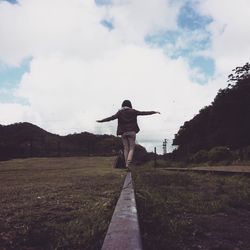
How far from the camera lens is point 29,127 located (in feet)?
399

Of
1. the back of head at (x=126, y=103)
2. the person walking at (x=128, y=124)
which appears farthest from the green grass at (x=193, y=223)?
the back of head at (x=126, y=103)

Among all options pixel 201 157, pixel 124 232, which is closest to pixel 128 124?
pixel 124 232

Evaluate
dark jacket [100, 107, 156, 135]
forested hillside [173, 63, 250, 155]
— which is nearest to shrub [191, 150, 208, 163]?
forested hillside [173, 63, 250, 155]

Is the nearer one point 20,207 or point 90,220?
point 90,220

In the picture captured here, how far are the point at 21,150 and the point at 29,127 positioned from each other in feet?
236

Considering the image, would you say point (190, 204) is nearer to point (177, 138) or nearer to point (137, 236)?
point (137, 236)

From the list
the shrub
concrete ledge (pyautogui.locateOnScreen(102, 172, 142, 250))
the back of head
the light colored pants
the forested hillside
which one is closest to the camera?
concrete ledge (pyautogui.locateOnScreen(102, 172, 142, 250))

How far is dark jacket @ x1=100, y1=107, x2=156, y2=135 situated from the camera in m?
12.9

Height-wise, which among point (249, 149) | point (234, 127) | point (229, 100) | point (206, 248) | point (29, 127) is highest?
point (29, 127)

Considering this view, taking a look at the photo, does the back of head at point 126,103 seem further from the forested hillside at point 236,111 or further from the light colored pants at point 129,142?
the forested hillside at point 236,111

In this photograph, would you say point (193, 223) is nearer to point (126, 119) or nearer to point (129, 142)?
point (126, 119)

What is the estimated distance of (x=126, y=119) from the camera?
1292 cm

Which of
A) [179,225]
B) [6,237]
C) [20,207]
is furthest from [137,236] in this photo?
[20,207]

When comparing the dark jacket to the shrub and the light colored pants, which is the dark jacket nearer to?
the light colored pants
